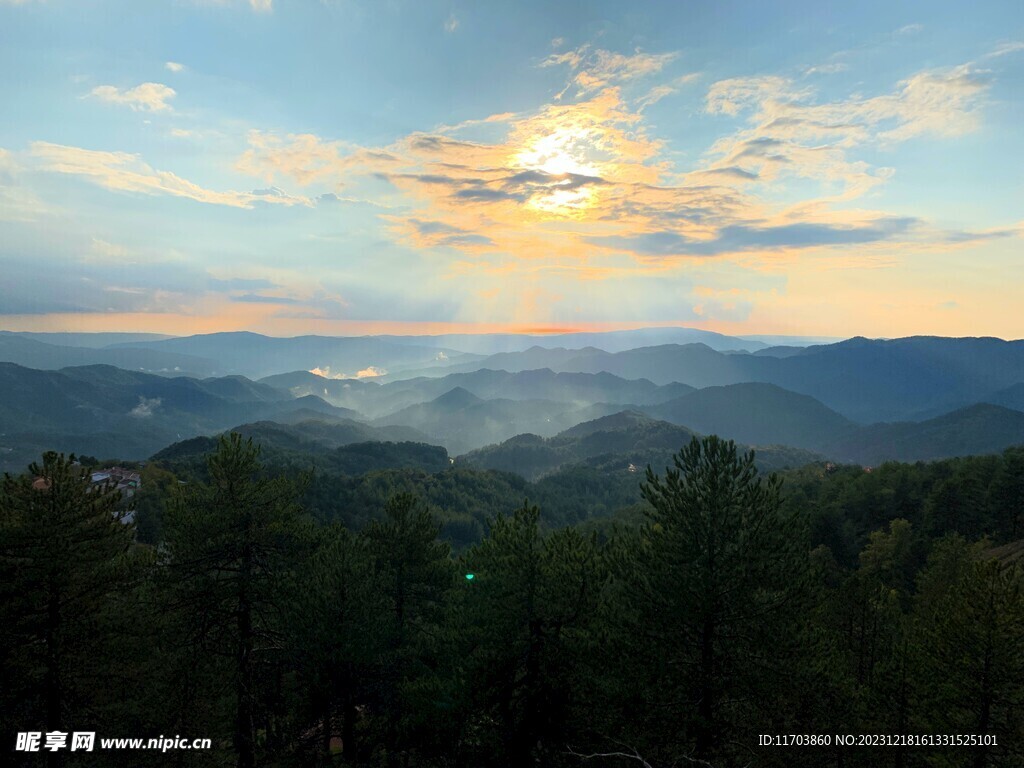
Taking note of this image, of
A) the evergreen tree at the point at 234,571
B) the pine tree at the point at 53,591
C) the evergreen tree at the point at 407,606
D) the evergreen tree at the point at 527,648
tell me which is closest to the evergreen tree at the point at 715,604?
the evergreen tree at the point at 527,648

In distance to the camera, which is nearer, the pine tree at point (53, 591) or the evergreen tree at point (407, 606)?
the pine tree at point (53, 591)

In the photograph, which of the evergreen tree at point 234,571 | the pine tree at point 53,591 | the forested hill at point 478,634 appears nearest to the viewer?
the forested hill at point 478,634

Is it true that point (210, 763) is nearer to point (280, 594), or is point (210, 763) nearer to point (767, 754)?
point (280, 594)

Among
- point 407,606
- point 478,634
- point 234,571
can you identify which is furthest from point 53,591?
point 478,634

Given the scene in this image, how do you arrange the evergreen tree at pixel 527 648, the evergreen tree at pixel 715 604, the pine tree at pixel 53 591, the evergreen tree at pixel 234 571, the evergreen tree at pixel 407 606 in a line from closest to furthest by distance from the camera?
1. the evergreen tree at pixel 715 604
2. the pine tree at pixel 53 591
3. the evergreen tree at pixel 527 648
4. the evergreen tree at pixel 234 571
5. the evergreen tree at pixel 407 606

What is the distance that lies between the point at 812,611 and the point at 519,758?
35.0 feet

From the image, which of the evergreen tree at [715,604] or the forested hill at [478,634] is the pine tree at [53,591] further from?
the evergreen tree at [715,604]

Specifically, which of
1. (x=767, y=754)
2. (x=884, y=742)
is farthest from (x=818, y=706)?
(x=767, y=754)

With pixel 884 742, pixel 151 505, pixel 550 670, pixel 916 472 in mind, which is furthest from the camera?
pixel 151 505

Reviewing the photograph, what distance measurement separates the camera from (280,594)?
1911 centimetres

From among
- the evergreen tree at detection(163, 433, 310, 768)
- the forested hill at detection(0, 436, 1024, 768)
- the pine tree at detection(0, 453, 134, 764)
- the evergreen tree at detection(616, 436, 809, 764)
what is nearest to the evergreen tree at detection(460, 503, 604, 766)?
the forested hill at detection(0, 436, 1024, 768)

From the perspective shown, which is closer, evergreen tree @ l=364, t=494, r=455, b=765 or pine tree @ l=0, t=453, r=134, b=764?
pine tree @ l=0, t=453, r=134, b=764

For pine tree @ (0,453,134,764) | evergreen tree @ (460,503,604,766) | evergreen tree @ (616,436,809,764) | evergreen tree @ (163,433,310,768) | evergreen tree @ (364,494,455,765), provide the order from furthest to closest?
evergreen tree @ (364,494,455,765) → evergreen tree @ (163,433,310,768) → evergreen tree @ (460,503,604,766) → pine tree @ (0,453,134,764) → evergreen tree @ (616,436,809,764)

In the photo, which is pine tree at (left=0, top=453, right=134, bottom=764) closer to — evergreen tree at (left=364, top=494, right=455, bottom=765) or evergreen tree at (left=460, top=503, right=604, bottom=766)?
evergreen tree at (left=364, top=494, right=455, bottom=765)
